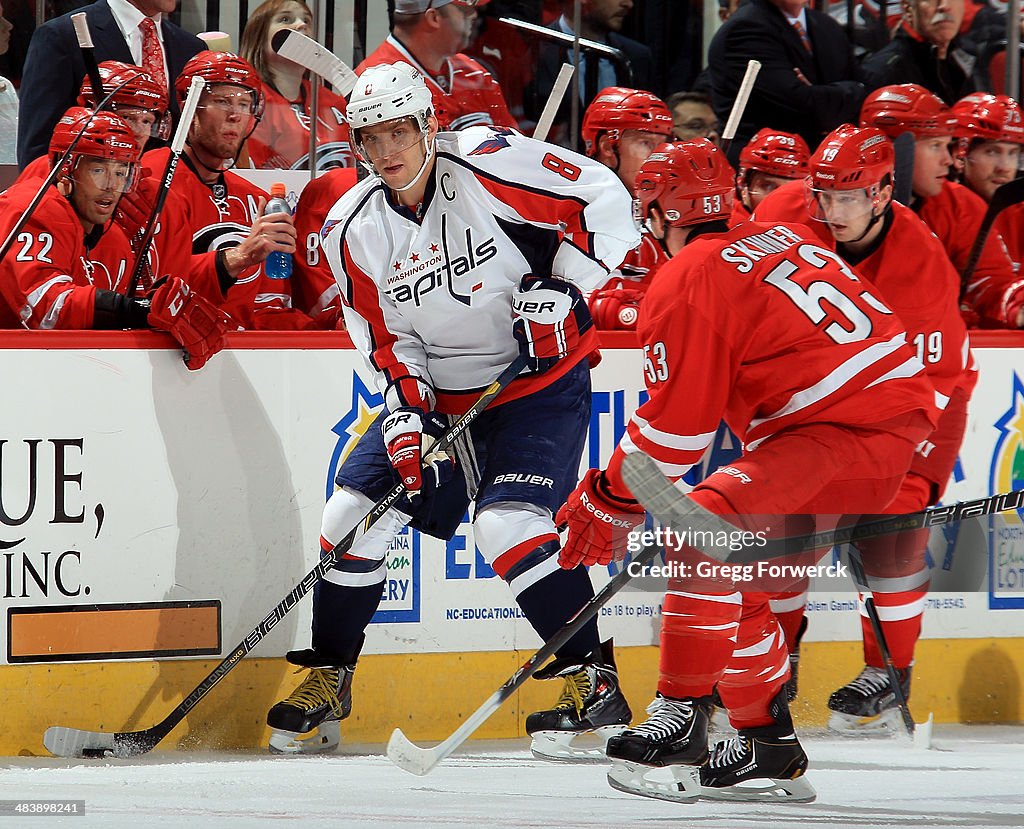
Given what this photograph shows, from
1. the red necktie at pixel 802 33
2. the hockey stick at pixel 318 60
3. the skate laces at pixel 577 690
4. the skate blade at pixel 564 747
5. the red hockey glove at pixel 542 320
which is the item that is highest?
the red necktie at pixel 802 33

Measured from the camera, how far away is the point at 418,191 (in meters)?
3.55

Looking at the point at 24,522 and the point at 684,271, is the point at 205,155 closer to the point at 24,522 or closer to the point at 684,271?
the point at 24,522

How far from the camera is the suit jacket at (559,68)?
4.91m

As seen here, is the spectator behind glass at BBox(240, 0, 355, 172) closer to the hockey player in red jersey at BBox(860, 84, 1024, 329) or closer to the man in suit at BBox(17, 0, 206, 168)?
the man in suit at BBox(17, 0, 206, 168)

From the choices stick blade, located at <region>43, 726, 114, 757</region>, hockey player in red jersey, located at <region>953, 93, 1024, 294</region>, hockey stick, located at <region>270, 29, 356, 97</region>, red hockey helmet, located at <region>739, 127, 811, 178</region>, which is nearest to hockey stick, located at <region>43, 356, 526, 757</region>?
stick blade, located at <region>43, 726, 114, 757</region>

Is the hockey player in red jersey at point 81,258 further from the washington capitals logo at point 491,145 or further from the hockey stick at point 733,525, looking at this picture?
the hockey stick at point 733,525

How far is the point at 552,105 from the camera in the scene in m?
4.60

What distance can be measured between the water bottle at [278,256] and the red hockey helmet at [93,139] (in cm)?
35

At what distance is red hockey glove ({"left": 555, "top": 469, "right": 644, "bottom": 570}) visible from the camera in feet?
9.60

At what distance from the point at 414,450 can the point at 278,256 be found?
78 centimetres

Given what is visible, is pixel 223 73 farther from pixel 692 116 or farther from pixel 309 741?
pixel 309 741

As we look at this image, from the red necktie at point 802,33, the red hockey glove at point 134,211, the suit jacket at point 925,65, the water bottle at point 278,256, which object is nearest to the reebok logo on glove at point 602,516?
the water bottle at point 278,256

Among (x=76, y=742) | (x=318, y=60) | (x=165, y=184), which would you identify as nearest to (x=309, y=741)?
(x=76, y=742)

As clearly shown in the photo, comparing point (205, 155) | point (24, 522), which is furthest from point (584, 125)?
point (24, 522)
